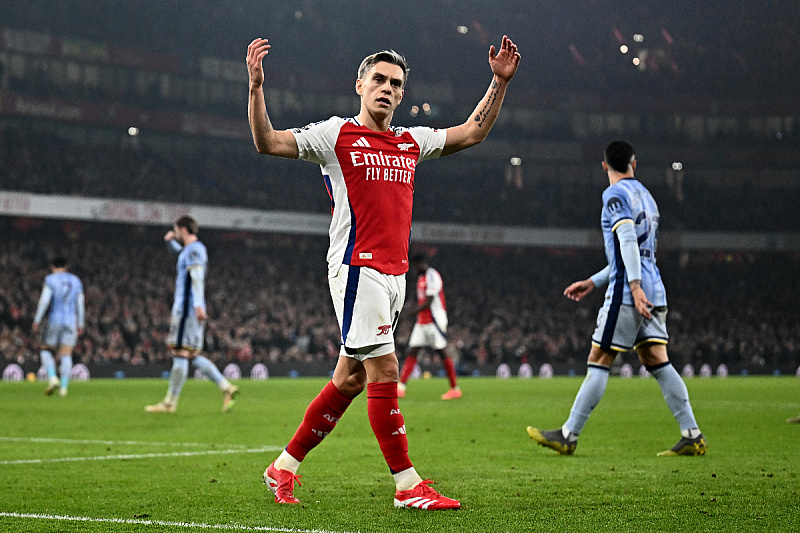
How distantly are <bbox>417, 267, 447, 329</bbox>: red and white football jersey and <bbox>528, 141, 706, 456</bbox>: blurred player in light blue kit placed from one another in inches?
326

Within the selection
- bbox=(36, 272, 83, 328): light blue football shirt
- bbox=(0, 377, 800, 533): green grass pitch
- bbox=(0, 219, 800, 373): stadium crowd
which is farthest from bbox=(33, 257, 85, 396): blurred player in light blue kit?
bbox=(0, 219, 800, 373): stadium crowd

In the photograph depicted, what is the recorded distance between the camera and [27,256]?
3219 cm

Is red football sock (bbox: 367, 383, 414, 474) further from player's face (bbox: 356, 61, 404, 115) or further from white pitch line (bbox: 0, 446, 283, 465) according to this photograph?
white pitch line (bbox: 0, 446, 283, 465)

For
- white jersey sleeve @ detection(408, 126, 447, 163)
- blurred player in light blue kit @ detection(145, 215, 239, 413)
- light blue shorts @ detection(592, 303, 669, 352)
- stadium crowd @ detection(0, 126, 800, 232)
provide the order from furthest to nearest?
stadium crowd @ detection(0, 126, 800, 232)
blurred player in light blue kit @ detection(145, 215, 239, 413)
light blue shorts @ detection(592, 303, 669, 352)
white jersey sleeve @ detection(408, 126, 447, 163)

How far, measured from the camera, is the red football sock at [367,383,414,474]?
438cm

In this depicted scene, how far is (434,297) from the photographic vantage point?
15.3 meters

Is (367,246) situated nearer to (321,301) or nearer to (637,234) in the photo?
(637,234)

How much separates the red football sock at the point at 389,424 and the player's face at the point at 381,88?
54.4 inches

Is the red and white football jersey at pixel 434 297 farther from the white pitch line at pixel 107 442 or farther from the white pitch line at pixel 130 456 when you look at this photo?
the white pitch line at pixel 130 456

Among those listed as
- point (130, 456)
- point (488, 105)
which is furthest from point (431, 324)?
point (488, 105)

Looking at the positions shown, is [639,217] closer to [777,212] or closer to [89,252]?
[89,252]

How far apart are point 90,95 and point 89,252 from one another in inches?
303

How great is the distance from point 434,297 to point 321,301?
22.2 m

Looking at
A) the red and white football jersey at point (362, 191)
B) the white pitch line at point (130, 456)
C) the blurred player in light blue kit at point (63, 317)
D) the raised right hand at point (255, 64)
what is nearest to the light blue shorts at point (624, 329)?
the red and white football jersey at point (362, 191)
